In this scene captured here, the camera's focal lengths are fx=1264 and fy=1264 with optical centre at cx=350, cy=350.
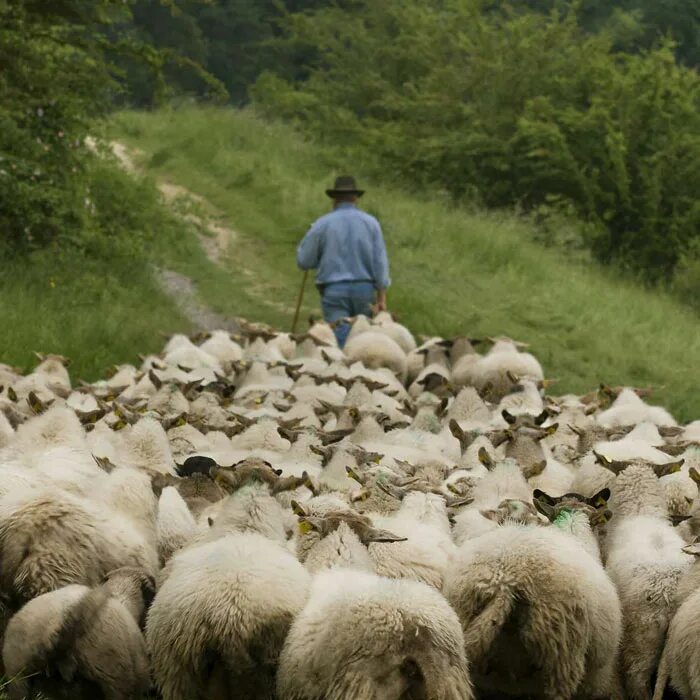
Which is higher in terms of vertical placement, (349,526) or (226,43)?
(349,526)

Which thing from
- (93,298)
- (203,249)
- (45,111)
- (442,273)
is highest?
(45,111)

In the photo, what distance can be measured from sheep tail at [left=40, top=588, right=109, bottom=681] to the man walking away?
9314mm

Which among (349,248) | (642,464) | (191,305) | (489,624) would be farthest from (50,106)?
(489,624)

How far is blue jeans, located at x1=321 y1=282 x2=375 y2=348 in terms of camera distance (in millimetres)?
14000

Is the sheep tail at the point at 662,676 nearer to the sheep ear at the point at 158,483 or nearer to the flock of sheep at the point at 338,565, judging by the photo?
the flock of sheep at the point at 338,565

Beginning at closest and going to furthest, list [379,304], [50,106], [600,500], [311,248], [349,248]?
[600,500] < [349,248] < [379,304] < [311,248] < [50,106]

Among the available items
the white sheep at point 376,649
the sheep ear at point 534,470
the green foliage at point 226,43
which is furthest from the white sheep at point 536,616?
the green foliage at point 226,43

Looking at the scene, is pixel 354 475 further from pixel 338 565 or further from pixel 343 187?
pixel 343 187

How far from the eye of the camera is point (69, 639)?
15.4 ft

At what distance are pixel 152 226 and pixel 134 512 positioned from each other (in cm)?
1330

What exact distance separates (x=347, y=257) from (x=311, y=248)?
1.48ft

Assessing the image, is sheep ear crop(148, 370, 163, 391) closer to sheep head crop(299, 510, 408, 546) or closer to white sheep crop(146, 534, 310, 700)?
sheep head crop(299, 510, 408, 546)

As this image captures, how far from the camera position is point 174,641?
4648 millimetres

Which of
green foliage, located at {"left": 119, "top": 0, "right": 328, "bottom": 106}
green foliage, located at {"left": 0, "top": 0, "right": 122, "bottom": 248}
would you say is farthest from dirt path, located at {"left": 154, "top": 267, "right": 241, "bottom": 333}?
green foliage, located at {"left": 119, "top": 0, "right": 328, "bottom": 106}
